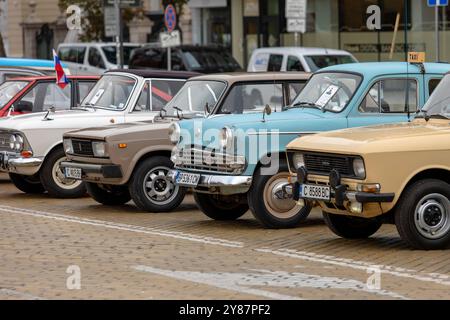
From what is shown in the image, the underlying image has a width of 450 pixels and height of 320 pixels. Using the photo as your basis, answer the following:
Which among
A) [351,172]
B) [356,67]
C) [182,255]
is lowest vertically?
[182,255]

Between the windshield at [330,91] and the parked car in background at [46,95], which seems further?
the parked car in background at [46,95]

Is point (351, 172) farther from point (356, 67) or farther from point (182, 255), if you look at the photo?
point (356, 67)

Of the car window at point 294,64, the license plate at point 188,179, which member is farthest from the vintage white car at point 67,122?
the car window at point 294,64

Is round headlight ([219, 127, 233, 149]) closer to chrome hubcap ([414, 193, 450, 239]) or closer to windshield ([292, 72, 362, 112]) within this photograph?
windshield ([292, 72, 362, 112])

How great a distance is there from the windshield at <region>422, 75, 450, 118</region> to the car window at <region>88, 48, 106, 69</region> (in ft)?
81.7

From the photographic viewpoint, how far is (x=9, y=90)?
19.4m

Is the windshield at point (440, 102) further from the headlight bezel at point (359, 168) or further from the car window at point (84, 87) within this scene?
the car window at point (84, 87)

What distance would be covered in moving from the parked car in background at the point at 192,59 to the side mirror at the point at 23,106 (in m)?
15.1

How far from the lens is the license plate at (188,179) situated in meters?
13.2

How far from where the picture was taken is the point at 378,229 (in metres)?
12.8

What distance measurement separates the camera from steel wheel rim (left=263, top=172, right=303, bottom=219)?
12930mm

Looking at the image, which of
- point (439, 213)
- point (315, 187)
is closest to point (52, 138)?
point (315, 187)

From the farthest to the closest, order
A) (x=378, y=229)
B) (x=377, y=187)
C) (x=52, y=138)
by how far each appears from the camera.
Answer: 1. (x=52, y=138)
2. (x=378, y=229)
3. (x=377, y=187)
